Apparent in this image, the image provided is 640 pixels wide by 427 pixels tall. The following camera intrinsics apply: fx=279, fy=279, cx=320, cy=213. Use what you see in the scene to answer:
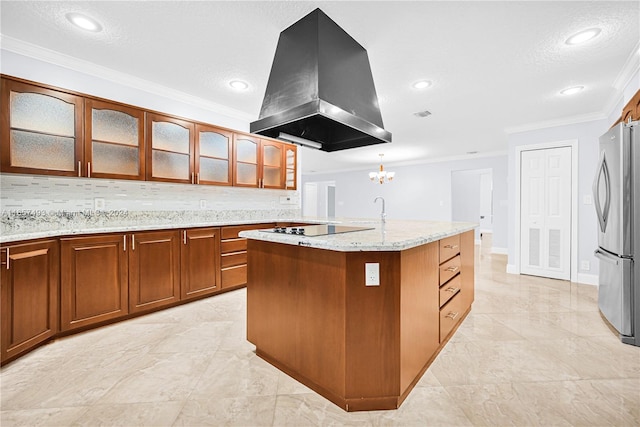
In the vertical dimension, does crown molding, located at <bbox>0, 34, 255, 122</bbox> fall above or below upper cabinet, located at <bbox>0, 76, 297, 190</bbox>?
above

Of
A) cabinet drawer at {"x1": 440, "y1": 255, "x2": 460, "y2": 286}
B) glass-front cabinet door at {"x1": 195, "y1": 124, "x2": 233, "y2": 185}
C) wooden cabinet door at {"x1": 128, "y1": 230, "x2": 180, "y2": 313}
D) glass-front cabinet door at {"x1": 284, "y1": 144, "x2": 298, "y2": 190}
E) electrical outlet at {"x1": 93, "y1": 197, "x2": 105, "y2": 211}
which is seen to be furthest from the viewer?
glass-front cabinet door at {"x1": 284, "y1": 144, "x2": 298, "y2": 190}

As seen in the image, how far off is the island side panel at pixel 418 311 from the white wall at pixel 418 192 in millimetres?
5958

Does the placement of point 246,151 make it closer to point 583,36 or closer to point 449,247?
point 449,247

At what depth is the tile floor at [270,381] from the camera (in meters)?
1.43

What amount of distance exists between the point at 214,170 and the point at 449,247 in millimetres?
2888

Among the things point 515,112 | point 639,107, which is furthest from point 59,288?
point 515,112

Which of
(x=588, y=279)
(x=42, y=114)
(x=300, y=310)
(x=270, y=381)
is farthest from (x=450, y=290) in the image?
(x=42, y=114)

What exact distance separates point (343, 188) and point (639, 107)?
7.64 meters

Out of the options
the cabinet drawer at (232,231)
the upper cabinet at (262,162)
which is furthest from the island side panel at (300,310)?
the upper cabinet at (262,162)

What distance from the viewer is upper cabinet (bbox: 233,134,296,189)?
12.8 ft

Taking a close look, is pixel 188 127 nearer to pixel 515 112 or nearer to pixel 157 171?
pixel 157 171

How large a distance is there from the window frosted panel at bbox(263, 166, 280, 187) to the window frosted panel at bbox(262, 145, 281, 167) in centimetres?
8

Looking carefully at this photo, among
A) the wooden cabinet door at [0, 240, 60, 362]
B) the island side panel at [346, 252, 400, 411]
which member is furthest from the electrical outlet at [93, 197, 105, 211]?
the island side panel at [346, 252, 400, 411]

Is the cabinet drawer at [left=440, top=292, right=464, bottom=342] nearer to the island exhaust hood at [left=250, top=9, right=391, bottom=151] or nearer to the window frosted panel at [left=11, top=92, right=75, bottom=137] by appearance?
the island exhaust hood at [left=250, top=9, right=391, bottom=151]
